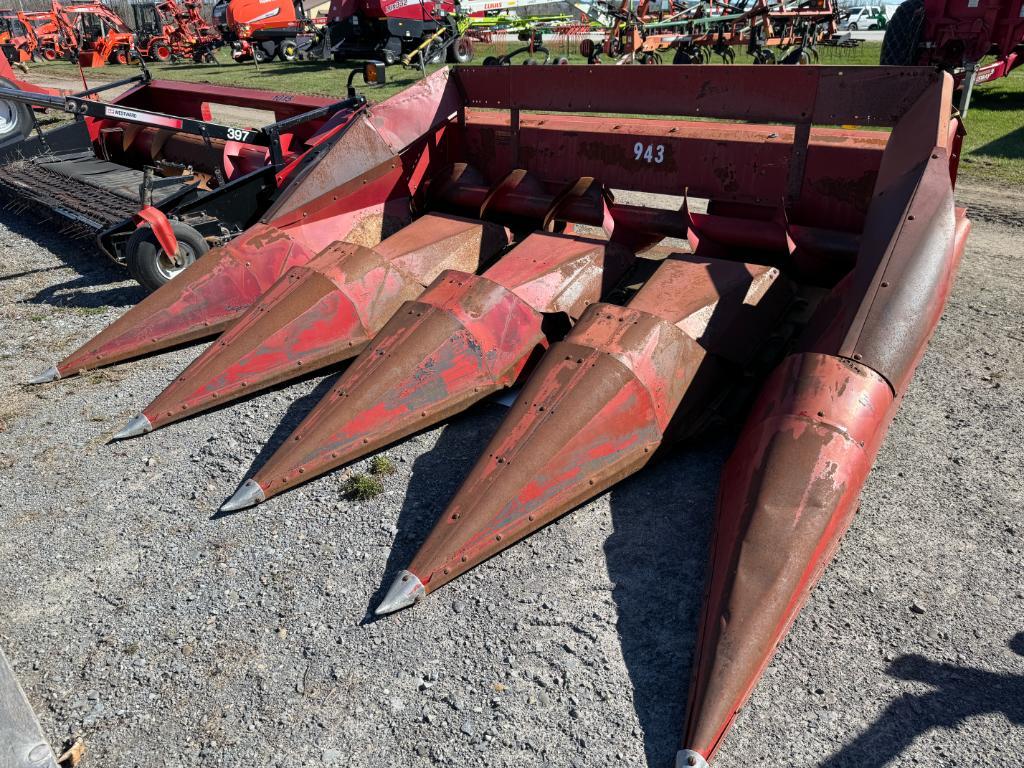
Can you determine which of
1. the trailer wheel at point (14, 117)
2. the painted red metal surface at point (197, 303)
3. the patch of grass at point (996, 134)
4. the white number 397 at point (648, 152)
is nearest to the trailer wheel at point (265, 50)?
the trailer wheel at point (14, 117)

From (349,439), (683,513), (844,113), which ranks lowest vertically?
(683,513)

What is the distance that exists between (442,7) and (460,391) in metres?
Result: 17.2

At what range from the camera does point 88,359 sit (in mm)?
4227

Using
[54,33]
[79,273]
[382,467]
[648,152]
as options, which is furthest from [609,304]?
[54,33]

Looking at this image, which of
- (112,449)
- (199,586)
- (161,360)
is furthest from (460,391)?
(161,360)

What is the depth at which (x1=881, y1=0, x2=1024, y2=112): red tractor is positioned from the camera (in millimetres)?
10523

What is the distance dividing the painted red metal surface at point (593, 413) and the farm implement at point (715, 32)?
44.4ft

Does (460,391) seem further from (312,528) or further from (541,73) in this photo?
(541,73)

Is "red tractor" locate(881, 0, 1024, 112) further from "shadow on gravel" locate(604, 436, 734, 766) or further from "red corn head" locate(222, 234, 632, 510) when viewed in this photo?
"shadow on gravel" locate(604, 436, 734, 766)

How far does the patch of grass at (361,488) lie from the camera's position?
3273 millimetres

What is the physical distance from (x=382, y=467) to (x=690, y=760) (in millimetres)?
→ 1848

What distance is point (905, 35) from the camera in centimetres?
1116

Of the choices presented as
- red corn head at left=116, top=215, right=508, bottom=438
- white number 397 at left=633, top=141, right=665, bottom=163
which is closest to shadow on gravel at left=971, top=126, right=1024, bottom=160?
white number 397 at left=633, top=141, right=665, bottom=163

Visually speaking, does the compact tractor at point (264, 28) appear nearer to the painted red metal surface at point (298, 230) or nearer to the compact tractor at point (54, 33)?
the compact tractor at point (54, 33)
